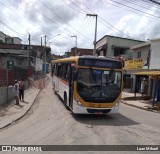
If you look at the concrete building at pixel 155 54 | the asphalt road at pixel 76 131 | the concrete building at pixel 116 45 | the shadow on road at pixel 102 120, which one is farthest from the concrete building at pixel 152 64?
the concrete building at pixel 116 45

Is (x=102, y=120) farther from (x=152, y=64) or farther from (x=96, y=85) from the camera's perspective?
(x=152, y=64)

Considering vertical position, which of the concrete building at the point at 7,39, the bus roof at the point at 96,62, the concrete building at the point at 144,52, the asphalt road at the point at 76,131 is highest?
the concrete building at the point at 7,39

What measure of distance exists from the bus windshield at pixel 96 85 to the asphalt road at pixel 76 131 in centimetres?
114

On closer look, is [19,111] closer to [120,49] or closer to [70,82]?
[70,82]

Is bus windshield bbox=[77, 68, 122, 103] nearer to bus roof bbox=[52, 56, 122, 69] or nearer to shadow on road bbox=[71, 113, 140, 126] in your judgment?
bus roof bbox=[52, 56, 122, 69]

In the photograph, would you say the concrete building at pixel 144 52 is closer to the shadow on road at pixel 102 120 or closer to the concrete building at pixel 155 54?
the concrete building at pixel 155 54

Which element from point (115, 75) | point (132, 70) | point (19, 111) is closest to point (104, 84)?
point (115, 75)

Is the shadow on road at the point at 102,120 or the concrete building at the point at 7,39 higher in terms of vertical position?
the concrete building at the point at 7,39

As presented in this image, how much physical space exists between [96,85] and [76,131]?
10.8 feet

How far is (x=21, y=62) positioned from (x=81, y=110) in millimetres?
33827

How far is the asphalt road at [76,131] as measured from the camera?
9.17 meters

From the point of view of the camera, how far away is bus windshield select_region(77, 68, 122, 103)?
13344 mm

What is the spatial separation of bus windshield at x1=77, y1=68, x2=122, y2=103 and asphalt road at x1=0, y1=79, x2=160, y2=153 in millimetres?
1139

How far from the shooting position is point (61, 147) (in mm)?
A: 8273
